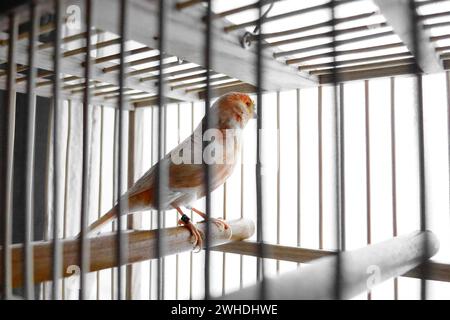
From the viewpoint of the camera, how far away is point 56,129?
1.70 feet

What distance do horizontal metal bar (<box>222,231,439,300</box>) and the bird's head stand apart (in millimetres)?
660

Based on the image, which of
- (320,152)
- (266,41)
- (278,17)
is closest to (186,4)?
(278,17)

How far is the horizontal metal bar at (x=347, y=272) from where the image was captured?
31 centimetres

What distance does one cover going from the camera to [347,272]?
0.37m

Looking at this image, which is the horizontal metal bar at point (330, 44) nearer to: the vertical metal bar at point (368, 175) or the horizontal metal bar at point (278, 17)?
the horizontal metal bar at point (278, 17)

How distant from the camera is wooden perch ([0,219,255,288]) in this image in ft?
2.68

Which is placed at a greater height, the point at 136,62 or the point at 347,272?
the point at 136,62

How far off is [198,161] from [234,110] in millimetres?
183

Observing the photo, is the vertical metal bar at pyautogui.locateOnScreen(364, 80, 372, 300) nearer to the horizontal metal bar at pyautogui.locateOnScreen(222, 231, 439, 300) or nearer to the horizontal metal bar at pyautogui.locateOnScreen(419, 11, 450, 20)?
the horizontal metal bar at pyautogui.locateOnScreen(419, 11, 450, 20)

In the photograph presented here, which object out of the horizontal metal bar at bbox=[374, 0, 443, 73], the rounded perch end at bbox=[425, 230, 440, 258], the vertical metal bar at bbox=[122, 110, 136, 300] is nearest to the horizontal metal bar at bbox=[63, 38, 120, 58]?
the vertical metal bar at bbox=[122, 110, 136, 300]

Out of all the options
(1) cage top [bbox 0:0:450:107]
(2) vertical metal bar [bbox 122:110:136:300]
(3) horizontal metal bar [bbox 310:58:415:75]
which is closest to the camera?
(1) cage top [bbox 0:0:450:107]

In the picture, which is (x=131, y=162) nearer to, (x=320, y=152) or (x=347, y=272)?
(x=320, y=152)
